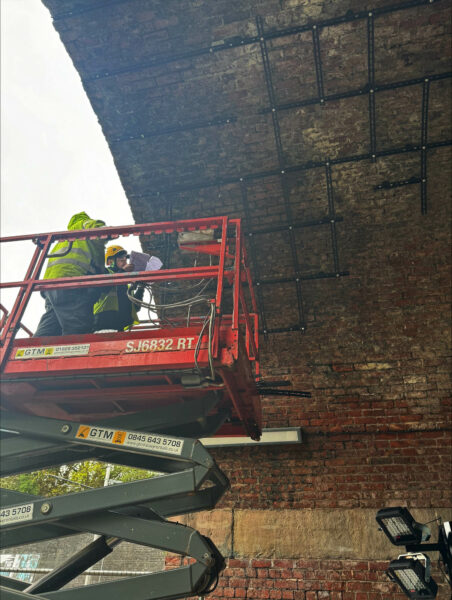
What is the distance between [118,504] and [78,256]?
8.02 ft

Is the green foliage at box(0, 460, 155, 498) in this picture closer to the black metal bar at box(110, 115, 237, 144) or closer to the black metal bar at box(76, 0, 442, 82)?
the black metal bar at box(110, 115, 237, 144)

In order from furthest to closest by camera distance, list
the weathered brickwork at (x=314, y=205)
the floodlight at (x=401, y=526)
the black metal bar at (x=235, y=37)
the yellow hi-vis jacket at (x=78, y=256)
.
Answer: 1. the black metal bar at (x=235, y=37)
2. the weathered brickwork at (x=314, y=205)
3. the yellow hi-vis jacket at (x=78, y=256)
4. the floodlight at (x=401, y=526)

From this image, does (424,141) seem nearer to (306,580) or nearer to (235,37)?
(235,37)

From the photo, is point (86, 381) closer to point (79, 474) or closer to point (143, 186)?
point (143, 186)

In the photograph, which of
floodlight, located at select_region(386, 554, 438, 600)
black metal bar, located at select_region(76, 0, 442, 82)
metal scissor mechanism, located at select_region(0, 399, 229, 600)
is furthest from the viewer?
black metal bar, located at select_region(76, 0, 442, 82)

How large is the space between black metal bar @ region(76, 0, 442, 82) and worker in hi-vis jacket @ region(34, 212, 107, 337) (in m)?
3.29

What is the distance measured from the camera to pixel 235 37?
625cm

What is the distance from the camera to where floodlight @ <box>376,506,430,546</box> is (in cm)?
428

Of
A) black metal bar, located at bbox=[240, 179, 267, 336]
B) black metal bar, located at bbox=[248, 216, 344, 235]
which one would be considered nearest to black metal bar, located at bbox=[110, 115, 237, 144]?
black metal bar, located at bbox=[240, 179, 267, 336]

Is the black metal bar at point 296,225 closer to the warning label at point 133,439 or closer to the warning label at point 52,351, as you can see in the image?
the warning label at point 52,351

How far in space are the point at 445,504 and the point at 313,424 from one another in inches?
70.0

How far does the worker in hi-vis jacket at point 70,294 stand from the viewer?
169 inches

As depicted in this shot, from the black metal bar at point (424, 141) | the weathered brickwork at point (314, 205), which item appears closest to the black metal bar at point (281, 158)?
the weathered brickwork at point (314, 205)

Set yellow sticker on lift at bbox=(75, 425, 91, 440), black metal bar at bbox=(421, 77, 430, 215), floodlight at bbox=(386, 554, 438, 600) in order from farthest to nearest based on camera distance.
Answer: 1. black metal bar at bbox=(421, 77, 430, 215)
2. floodlight at bbox=(386, 554, 438, 600)
3. yellow sticker on lift at bbox=(75, 425, 91, 440)
